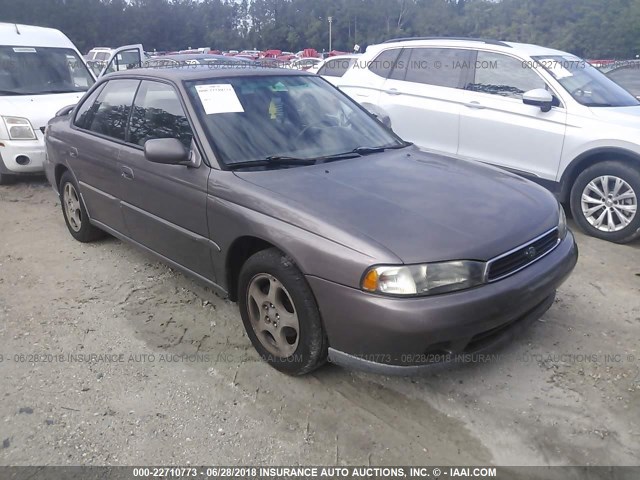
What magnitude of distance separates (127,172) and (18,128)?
3.97 metres

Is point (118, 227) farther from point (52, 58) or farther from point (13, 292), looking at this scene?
point (52, 58)

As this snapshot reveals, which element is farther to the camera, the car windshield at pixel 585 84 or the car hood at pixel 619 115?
the car windshield at pixel 585 84

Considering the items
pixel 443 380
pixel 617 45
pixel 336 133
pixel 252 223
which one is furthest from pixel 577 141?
pixel 617 45

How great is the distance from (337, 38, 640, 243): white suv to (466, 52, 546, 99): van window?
0.01 meters

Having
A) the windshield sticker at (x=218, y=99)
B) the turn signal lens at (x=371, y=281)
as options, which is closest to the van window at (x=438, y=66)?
the windshield sticker at (x=218, y=99)

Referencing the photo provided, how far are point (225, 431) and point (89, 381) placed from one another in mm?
963

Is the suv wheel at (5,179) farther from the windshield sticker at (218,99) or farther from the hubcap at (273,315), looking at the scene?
the hubcap at (273,315)

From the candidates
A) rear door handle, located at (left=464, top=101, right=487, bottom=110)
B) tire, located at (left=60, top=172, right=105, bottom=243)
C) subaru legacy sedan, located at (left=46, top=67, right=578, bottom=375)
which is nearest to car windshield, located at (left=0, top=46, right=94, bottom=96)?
tire, located at (left=60, top=172, right=105, bottom=243)

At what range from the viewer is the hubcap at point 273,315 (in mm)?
2846

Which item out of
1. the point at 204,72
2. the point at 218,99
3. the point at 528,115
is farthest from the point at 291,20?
the point at 218,99

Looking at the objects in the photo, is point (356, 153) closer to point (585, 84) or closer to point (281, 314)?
point (281, 314)

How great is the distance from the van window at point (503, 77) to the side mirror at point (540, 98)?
28cm

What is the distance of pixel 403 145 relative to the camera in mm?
3865

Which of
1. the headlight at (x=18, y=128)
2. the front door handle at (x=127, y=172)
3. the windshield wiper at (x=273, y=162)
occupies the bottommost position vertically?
the headlight at (x=18, y=128)
